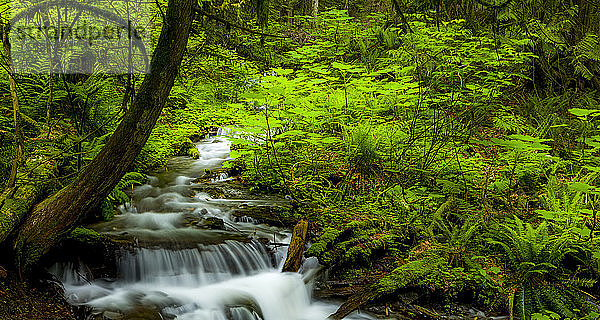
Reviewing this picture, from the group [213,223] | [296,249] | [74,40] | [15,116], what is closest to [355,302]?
[296,249]

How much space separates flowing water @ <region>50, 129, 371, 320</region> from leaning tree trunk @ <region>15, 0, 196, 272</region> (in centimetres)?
60

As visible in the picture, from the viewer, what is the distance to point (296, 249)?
15.9 feet

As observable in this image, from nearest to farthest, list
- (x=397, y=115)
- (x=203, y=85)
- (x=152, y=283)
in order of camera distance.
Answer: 1. (x=152, y=283)
2. (x=397, y=115)
3. (x=203, y=85)

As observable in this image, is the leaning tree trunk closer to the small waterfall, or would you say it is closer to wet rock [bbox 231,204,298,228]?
the small waterfall

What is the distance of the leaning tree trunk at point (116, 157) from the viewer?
3141mm

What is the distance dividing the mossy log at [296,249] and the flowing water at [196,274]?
9cm

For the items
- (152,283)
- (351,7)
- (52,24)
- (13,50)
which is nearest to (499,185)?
(152,283)

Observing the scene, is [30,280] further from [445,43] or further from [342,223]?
[445,43]

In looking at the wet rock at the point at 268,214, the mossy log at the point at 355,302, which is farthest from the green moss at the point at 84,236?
the mossy log at the point at 355,302


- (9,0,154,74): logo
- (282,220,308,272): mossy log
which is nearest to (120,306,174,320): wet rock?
(282,220,308,272): mossy log

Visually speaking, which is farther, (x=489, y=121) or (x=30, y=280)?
(x=489, y=121)

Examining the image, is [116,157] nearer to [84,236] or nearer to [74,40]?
[84,236]

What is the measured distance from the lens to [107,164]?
337 centimetres

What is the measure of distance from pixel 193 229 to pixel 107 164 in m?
2.17
